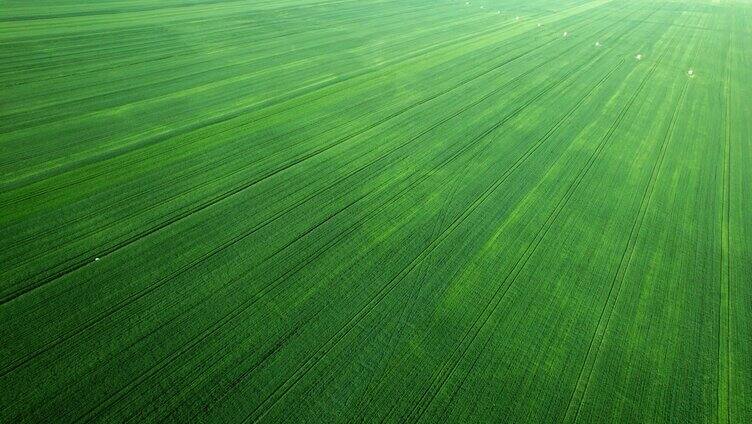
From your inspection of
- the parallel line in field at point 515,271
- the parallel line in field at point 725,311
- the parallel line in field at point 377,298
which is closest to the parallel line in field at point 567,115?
the parallel line in field at point 515,271

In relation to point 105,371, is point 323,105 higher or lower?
higher

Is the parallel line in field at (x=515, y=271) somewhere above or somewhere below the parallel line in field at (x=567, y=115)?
below

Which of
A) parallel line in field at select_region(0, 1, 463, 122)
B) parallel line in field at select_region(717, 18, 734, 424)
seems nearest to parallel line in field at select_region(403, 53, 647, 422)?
parallel line in field at select_region(717, 18, 734, 424)

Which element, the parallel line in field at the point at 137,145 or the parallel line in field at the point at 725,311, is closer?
the parallel line in field at the point at 725,311

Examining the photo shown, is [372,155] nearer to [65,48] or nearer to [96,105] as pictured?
[96,105]

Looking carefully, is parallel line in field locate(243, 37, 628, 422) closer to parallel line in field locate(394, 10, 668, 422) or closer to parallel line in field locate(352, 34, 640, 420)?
parallel line in field locate(394, 10, 668, 422)

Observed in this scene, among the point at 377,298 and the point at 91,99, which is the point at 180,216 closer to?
the point at 377,298

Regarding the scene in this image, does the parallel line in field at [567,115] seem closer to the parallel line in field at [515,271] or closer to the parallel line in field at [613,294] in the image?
the parallel line in field at [515,271]

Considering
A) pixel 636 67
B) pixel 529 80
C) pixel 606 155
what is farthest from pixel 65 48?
pixel 636 67
